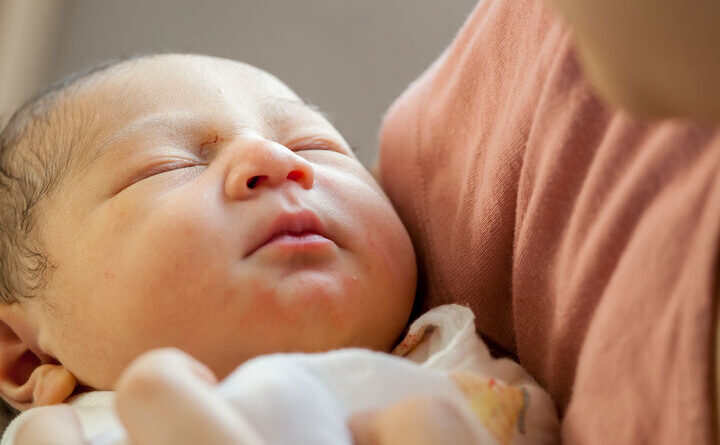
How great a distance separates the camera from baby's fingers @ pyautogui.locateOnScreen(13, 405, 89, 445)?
1.72ft

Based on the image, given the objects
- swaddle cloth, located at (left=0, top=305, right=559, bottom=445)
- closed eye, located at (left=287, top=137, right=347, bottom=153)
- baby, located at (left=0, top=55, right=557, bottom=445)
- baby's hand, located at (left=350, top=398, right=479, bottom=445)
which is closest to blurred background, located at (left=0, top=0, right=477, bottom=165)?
closed eye, located at (left=287, top=137, right=347, bottom=153)

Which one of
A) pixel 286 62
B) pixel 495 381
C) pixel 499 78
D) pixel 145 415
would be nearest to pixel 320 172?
pixel 499 78

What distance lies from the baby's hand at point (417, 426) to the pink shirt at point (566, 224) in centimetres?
10

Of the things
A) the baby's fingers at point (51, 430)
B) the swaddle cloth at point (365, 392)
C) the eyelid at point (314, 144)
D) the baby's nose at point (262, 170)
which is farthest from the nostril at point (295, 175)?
the baby's fingers at point (51, 430)

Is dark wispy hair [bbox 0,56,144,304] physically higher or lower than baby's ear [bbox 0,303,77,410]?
higher

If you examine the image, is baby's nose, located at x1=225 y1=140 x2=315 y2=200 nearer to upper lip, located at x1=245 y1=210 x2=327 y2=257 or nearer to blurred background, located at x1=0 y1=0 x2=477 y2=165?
upper lip, located at x1=245 y1=210 x2=327 y2=257

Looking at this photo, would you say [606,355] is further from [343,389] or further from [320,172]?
[320,172]

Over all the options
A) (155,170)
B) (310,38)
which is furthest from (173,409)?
(310,38)

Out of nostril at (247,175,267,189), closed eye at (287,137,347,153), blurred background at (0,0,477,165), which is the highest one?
nostril at (247,175,267,189)

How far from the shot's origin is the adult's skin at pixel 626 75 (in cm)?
40

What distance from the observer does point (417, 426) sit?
500mm

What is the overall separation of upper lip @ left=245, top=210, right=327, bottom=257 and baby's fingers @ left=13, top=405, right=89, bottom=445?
23 cm

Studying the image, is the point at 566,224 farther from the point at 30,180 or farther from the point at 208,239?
the point at 30,180

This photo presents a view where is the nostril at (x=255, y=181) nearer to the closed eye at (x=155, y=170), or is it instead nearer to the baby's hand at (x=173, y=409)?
the closed eye at (x=155, y=170)
